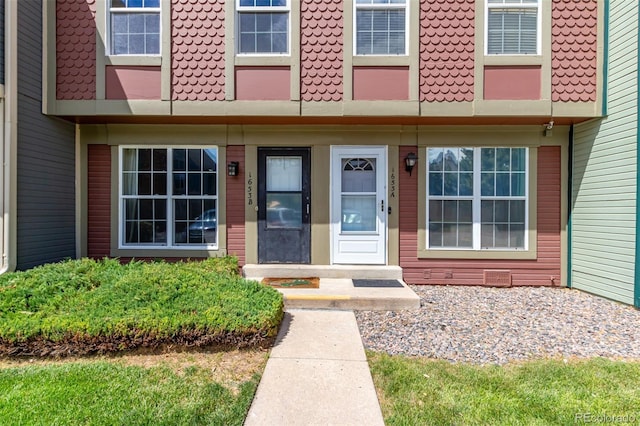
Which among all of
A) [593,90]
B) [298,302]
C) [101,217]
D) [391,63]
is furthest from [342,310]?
[593,90]

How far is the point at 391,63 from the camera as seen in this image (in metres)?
5.48

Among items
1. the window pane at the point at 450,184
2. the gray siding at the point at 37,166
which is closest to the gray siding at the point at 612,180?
the window pane at the point at 450,184

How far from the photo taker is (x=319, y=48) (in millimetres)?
5516

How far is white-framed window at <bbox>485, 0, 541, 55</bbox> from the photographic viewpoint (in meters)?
5.51

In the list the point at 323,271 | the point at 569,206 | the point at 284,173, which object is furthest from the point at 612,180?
the point at 284,173

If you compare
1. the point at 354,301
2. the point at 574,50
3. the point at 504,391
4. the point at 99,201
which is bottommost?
the point at 504,391

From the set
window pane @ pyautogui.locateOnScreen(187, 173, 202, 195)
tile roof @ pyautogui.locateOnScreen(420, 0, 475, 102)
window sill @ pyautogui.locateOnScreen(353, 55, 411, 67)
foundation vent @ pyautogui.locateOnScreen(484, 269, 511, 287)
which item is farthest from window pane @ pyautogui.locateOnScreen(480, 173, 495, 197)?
window pane @ pyautogui.locateOnScreen(187, 173, 202, 195)

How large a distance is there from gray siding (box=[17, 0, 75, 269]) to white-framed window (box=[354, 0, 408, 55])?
16.6 feet

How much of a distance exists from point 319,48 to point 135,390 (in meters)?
5.19

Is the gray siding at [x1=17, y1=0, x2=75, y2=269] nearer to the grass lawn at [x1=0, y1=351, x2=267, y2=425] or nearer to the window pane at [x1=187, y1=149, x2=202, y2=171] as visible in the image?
the window pane at [x1=187, y1=149, x2=202, y2=171]

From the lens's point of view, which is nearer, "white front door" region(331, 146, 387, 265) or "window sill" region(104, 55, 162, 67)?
"window sill" region(104, 55, 162, 67)

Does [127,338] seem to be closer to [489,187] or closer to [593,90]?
[489,187]

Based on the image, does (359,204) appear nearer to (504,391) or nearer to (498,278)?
(498,278)

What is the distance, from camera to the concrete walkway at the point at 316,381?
2388mm
